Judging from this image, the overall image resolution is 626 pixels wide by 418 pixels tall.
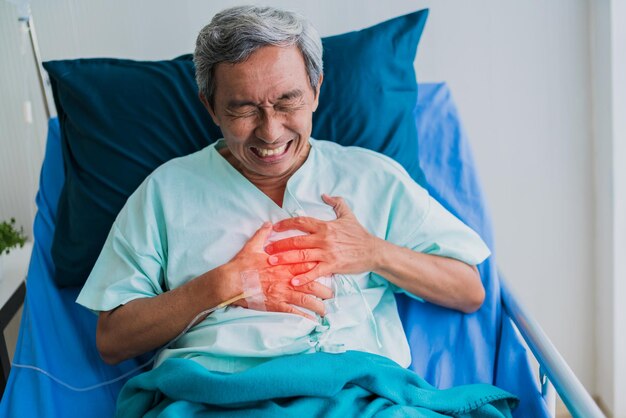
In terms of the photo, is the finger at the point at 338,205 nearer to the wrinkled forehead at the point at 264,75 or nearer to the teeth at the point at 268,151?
the teeth at the point at 268,151

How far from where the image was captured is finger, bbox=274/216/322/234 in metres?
1.49

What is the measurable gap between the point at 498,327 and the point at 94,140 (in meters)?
1.06

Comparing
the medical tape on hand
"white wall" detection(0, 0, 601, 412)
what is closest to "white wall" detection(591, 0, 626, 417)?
"white wall" detection(0, 0, 601, 412)

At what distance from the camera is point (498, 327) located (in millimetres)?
1679

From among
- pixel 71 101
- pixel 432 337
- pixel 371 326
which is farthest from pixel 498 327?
pixel 71 101

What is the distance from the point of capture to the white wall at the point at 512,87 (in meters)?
2.17

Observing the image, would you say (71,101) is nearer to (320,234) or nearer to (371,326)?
(320,234)

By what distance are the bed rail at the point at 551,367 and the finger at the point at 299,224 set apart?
0.48m

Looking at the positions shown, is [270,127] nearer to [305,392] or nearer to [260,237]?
[260,237]

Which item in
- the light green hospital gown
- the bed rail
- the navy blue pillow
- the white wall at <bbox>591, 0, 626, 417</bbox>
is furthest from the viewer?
the white wall at <bbox>591, 0, 626, 417</bbox>

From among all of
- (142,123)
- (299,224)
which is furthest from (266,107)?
(142,123)

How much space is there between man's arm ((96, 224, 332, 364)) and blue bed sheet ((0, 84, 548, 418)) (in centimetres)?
21

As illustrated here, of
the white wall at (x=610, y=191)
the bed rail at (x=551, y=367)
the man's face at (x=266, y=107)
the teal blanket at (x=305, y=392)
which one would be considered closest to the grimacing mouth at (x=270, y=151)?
the man's face at (x=266, y=107)

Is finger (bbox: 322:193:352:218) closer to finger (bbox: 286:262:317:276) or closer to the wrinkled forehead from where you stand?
finger (bbox: 286:262:317:276)
